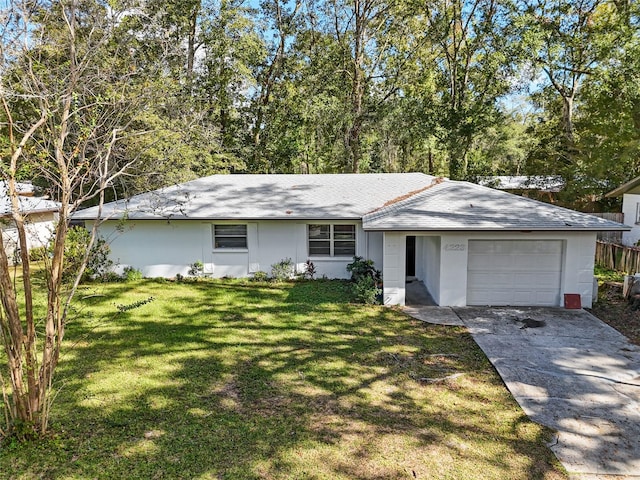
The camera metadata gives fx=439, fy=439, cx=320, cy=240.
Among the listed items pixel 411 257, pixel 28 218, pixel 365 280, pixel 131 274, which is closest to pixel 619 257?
pixel 411 257

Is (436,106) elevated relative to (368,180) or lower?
elevated

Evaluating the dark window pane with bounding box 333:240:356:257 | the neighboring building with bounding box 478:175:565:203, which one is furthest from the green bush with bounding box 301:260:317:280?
the neighboring building with bounding box 478:175:565:203

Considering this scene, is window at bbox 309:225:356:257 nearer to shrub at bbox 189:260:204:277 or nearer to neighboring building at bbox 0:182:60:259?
shrub at bbox 189:260:204:277

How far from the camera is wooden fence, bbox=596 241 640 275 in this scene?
14305 mm

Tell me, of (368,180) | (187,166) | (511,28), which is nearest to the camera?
(368,180)

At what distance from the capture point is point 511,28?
23.1 metres

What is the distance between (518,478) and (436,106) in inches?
928

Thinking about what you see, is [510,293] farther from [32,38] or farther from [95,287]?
[95,287]

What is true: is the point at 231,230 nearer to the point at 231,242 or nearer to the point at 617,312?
the point at 231,242

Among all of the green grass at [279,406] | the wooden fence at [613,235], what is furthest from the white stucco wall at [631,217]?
the green grass at [279,406]

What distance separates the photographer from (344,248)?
14.5 metres

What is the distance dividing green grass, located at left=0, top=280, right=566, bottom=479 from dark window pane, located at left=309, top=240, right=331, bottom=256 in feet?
14.4

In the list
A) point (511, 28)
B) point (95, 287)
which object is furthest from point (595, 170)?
point (95, 287)

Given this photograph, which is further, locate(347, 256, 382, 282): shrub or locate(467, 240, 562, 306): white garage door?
locate(347, 256, 382, 282): shrub
